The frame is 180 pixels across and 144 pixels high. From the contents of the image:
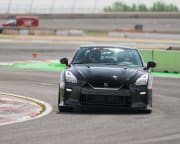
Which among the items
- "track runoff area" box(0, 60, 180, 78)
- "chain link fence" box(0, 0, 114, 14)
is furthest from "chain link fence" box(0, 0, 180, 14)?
"track runoff area" box(0, 60, 180, 78)

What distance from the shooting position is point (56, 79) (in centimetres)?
2167

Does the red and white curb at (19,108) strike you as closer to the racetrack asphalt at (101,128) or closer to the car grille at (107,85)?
the racetrack asphalt at (101,128)

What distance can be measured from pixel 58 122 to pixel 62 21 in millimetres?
100964

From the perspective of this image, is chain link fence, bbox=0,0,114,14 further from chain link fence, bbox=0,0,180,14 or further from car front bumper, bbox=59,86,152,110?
car front bumper, bbox=59,86,152,110

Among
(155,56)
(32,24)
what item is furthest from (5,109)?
(32,24)

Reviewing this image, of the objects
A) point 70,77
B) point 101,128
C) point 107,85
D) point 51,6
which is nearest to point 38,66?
point 70,77

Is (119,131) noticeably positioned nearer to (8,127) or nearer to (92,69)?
(8,127)

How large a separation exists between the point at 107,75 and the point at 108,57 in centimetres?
134

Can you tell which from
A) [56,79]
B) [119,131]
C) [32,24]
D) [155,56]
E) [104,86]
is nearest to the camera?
[119,131]

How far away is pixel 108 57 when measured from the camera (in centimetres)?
1385

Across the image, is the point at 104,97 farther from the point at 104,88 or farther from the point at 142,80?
the point at 142,80

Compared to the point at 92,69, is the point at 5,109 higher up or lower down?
lower down

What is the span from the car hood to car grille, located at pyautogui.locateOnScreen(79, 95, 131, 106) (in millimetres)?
244

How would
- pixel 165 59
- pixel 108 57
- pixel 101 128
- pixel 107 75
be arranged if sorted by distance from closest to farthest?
pixel 101 128, pixel 107 75, pixel 108 57, pixel 165 59
